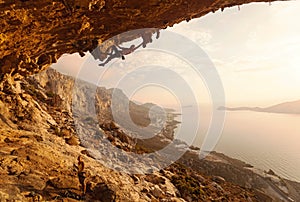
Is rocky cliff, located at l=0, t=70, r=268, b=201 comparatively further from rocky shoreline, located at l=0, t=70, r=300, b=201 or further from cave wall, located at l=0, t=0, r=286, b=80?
cave wall, located at l=0, t=0, r=286, b=80

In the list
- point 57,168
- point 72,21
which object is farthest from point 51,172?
point 72,21

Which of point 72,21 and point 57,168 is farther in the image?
point 57,168

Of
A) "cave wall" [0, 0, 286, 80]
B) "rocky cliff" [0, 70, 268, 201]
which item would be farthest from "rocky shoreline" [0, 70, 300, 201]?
"cave wall" [0, 0, 286, 80]

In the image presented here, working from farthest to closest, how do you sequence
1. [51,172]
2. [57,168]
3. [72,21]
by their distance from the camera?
[57,168], [51,172], [72,21]

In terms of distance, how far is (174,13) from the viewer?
10688 millimetres

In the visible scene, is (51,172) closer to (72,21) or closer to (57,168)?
(57,168)

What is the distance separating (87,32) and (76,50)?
85.7 inches

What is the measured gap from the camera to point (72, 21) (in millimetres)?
9266

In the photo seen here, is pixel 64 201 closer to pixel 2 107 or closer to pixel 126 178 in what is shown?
pixel 126 178

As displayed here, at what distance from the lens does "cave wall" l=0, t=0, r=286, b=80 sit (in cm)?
777

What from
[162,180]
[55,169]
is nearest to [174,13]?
[55,169]

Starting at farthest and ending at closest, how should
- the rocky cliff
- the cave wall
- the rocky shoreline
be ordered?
1. the rocky shoreline
2. the rocky cliff
3. the cave wall

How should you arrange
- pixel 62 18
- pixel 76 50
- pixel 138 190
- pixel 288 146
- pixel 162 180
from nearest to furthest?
pixel 62 18 → pixel 76 50 → pixel 138 190 → pixel 162 180 → pixel 288 146

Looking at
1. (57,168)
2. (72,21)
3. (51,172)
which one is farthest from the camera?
(57,168)
